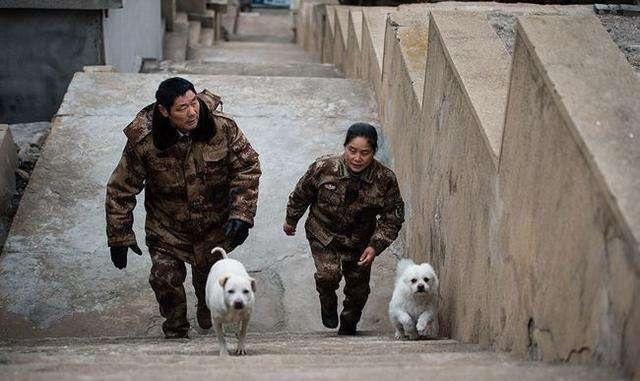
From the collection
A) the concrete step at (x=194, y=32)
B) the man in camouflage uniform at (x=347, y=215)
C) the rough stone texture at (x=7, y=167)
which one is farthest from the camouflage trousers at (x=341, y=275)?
the concrete step at (x=194, y=32)

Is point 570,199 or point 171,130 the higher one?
point 570,199

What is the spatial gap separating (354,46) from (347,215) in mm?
5366

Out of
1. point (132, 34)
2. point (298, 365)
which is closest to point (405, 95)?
point (298, 365)

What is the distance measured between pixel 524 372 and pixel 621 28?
4.39 m

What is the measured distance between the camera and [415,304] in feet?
16.0

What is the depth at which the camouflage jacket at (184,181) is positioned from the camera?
4785 mm

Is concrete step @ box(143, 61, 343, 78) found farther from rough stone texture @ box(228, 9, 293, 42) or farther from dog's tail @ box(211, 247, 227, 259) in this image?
rough stone texture @ box(228, 9, 293, 42)

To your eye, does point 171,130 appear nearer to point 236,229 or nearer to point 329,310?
point 236,229

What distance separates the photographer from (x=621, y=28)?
262 inches

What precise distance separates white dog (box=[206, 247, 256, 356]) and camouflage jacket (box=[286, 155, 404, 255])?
785 mm

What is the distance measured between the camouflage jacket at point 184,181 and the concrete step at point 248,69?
→ 7.10 m

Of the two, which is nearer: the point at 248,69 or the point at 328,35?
the point at 248,69

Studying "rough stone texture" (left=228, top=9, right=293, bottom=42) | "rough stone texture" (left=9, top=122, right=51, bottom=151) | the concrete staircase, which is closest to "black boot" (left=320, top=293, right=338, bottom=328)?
the concrete staircase

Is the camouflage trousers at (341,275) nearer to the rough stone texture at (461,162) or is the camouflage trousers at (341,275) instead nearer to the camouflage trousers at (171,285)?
the rough stone texture at (461,162)
